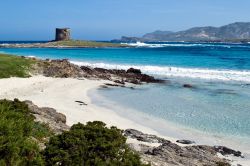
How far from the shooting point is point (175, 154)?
12211mm

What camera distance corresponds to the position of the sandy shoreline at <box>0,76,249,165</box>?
59.1ft

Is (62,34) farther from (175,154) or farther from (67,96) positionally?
(175,154)

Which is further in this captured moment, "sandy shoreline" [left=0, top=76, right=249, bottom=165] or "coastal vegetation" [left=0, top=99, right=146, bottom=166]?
"sandy shoreline" [left=0, top=76, right=249, bottom=165]

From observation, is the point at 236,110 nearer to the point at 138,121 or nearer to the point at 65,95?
the point at 138,121

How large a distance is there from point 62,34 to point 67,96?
111407mm

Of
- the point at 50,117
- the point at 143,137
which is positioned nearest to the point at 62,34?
the point at 50,117

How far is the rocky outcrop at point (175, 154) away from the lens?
37.1 feet

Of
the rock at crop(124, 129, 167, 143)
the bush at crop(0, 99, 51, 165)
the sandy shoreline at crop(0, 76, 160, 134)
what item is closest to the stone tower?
the sandy shoreline at crop(0, 76, 160, 134)

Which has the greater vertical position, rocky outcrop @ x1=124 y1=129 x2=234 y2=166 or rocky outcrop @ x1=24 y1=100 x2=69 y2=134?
rocky outcrop @ x1=24 y1=100 x2=69 y2=134

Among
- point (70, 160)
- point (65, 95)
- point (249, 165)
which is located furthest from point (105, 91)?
point (70, 160)

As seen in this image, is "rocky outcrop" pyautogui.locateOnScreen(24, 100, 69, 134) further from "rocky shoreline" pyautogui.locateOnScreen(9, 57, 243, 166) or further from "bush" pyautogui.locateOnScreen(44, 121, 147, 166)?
"bush" pyautogui.locateOnScreen(44, 121, 147, 166)

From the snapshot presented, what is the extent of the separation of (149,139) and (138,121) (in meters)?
3.94

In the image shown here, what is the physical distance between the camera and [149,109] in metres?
21.5

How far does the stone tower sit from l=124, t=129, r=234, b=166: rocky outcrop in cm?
12132
